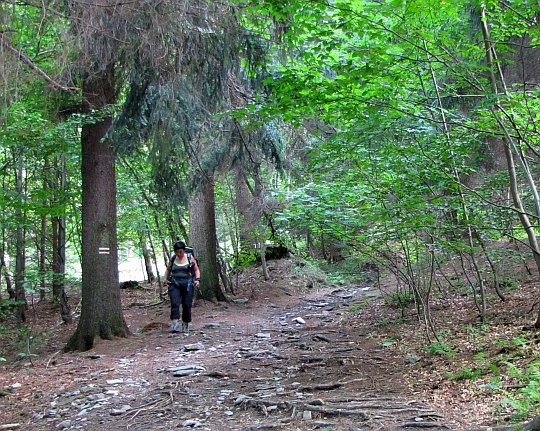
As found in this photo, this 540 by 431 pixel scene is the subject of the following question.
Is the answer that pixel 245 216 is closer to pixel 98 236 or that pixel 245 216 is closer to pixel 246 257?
pixel 246 257

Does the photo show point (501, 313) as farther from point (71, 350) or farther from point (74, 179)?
point (74, 179)

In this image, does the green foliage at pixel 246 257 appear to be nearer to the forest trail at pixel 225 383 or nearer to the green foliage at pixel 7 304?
the forest trail at pixel 225 383

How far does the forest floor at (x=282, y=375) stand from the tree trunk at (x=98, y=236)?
1.33ft

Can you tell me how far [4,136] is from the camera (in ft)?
27.1

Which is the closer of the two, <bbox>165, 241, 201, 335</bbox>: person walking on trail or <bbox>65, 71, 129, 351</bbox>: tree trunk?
<bbox>65, 71, 129, 351</bbox>: tree trunk

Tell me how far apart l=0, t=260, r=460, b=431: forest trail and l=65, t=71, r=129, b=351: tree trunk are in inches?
15.8

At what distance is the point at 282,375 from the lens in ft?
19.6

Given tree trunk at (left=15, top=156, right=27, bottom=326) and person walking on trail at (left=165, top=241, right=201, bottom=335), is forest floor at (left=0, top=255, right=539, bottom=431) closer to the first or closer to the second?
person walking on trail at (left=165, top=241, right=201, bottom=335)

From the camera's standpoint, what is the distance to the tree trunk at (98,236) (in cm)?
825

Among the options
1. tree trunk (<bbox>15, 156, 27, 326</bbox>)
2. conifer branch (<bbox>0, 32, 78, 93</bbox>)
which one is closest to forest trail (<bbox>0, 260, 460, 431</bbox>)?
conifer branch (<bbox>0, 32, 78, 93</bbox>)

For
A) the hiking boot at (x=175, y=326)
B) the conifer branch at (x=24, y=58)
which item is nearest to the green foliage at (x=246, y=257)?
the hiking boot at (x=175, y=326)

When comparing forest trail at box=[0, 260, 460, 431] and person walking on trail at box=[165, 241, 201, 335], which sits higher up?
person walking on trail at box=[165, 241, 201, 335]

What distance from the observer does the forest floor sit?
4391 millimetres

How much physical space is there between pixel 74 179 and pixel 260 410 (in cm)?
1025
